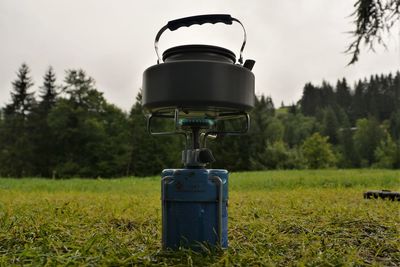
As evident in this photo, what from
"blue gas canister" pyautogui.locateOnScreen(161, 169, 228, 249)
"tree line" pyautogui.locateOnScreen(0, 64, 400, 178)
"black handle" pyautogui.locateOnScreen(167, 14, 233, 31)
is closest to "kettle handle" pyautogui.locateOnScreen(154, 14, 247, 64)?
"black handle" pyautogui.locateOnScreen(167, 14, 233, 31)

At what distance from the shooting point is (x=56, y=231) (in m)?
3.01

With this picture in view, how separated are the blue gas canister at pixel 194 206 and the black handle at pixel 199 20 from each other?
3.12 ft

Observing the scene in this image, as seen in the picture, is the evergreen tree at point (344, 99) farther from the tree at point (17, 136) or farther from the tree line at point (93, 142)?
the tree at point (17, 136)

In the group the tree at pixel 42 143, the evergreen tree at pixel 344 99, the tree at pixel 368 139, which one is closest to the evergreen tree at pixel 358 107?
the evergreen tree at pixel 344 99

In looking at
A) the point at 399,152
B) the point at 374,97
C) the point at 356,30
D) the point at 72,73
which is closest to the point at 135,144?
the point at 72,73

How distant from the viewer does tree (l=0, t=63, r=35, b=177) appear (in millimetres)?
39406

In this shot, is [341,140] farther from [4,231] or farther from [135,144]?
[4,231]

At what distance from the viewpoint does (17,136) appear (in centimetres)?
4162

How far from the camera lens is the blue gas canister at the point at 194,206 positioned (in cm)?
228

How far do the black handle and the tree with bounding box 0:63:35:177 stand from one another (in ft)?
132

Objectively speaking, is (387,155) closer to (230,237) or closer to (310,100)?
(310,100)

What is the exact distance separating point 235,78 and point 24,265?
1.55 m

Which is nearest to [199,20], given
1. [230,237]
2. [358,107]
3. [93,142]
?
[230,237]

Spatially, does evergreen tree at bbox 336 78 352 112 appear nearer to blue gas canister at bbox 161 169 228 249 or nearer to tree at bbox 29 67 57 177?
tree at bbox 29 67 57 177
